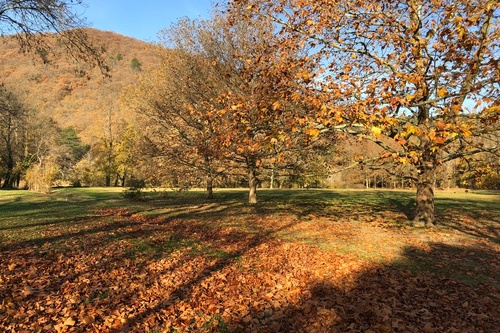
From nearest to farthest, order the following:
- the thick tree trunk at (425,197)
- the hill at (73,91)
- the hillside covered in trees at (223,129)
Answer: the hillside covered in trees at (223,129) < the thick tree trunk at (425,197) < the hill at (73,91)

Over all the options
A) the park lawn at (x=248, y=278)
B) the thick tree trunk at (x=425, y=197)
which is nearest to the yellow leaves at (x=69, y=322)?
the park lawn at (x=248, y=278)

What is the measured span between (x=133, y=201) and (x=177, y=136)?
6.15 m

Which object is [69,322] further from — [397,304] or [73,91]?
[73,91]

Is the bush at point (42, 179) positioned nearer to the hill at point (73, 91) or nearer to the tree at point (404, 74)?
the hill at point (73, 91)

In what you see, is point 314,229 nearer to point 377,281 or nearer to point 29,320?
point 377,281

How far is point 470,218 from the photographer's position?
48.3 ft

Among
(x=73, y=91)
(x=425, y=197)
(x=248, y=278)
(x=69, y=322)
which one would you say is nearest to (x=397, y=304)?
(x=248, y=278)

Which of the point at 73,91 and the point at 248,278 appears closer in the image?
the point at 248,278

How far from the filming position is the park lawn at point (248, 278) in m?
4.97

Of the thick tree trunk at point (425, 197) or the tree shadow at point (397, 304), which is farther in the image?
the thick tree trunk at point (425, 197)

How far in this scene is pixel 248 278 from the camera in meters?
6.69

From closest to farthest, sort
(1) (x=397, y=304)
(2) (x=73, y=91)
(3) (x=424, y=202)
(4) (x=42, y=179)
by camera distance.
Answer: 1. (1) (x=397, y=304)
2. (3) (x=424, y=202)
3. (4) (x=42, y=179)
4. (2) (x=73, y=91)

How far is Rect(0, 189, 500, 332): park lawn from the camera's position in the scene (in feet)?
16.3

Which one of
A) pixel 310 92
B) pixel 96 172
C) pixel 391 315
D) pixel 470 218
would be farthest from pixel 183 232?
pixel 96 172
